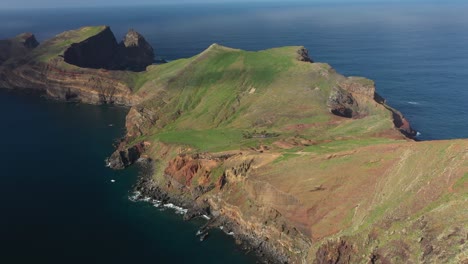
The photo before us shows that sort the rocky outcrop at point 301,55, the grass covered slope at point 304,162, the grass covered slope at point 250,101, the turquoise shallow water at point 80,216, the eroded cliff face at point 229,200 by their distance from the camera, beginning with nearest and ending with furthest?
1. the grass covered slope at point 304,162
2. the eroded cliff face at point 229,200
3. the turquoise shallow water at point 80,216
4. the grass covered slope at point 250,101
5. the rocky outcrop at point 301,55

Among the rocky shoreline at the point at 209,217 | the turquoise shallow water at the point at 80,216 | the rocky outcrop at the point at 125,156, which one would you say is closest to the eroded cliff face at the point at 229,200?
the rocky shoreline at the point at 209,217

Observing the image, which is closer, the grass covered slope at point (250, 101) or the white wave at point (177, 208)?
the white wave at point (177, 208)

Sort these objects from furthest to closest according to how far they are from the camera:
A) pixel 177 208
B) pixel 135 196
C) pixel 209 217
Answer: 1. pixel 135 196
2. pixel 177 208
3. pixel 209 217

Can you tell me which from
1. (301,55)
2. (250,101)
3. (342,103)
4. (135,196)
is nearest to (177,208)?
(135,196)

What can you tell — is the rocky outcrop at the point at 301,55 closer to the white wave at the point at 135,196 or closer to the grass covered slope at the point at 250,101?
the grass covered slope at the point at 250,101

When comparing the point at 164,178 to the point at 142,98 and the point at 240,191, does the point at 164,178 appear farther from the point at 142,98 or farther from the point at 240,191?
the point at 142,98

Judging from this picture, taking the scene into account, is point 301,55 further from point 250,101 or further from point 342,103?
point 342,103

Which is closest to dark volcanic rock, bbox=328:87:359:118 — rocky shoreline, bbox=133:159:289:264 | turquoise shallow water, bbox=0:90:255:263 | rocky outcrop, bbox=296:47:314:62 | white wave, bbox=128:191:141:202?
rocky outcrop, bbox=296:47:314:62

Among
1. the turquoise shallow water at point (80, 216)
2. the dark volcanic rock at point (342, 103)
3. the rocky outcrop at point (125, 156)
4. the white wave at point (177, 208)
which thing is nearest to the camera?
the turquoise shallow water at point (80, 216)
